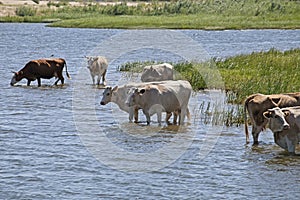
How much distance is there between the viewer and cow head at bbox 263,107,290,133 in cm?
1342

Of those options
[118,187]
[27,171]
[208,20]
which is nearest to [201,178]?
[118,187]

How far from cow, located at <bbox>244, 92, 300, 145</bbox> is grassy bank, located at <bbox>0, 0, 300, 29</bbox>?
4589cm

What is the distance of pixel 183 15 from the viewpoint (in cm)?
6912

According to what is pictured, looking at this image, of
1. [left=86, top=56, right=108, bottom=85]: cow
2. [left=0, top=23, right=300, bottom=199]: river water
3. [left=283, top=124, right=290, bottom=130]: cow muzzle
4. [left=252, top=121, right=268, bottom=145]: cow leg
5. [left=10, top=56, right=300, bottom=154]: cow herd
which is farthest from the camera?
[left=86, top=56, right=108, bottom=85]: cow

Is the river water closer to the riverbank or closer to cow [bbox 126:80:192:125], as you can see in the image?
cow [bbox 126:80:192:125]

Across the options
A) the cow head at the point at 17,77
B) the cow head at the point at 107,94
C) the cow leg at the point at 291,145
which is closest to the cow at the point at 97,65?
the cow head at the point at 17,77

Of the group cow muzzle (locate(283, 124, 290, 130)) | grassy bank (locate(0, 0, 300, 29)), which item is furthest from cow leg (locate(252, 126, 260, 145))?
grassy bank (locate(0, 0, 300, 29))

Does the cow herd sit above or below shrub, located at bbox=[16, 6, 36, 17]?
above

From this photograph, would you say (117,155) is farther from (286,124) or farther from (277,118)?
(286,124)

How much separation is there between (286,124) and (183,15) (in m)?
56.4

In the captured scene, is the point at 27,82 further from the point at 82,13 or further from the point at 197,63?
the point at 82,13

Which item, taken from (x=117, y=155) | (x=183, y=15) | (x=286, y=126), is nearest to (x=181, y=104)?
(x=117, y=155)

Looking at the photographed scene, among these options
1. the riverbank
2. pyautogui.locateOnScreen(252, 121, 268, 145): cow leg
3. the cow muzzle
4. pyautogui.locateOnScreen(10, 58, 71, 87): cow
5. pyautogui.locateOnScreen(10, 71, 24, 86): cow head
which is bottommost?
pyautogui.locateOnScreen(10, 71, 24, 86): cow head

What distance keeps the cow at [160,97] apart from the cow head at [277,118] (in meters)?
2.98
